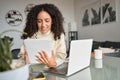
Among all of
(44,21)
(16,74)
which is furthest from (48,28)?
(16,74)

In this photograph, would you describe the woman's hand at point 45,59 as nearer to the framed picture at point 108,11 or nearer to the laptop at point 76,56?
the laptop at point 76,56

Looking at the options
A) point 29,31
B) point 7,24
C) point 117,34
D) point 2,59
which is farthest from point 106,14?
point 2,59

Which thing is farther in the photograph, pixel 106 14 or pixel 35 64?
pixel 106 14

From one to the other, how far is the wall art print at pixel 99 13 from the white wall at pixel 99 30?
4.1 inches

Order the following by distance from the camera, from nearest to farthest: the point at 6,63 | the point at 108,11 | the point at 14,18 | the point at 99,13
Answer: the point at 6,63, the point at 108,11, the point at 99,13, the point at 14,18

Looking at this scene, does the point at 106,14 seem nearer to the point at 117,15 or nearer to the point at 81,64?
the point at 117,15

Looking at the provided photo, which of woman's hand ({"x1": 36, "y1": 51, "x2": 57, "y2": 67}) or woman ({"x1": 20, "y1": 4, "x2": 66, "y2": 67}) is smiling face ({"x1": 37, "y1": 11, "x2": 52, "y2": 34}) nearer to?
woman ({"x1": 20, "y1": 4, "x2": 66, "y2": 67})

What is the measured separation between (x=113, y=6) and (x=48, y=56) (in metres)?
3.38

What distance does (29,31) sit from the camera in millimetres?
1226

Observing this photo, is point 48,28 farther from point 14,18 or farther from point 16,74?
point 14,18

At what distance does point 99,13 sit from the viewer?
14.3 feet

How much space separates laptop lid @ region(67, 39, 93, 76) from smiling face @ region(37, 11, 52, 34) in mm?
350

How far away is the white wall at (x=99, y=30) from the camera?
386 centimetres

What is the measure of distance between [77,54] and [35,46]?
0.21 metres
